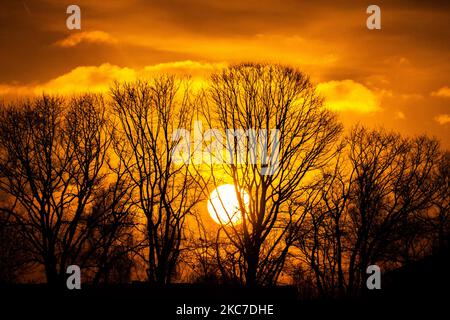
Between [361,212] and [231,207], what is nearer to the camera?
[231,207]

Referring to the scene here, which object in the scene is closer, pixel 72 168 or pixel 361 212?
pixel 72 168

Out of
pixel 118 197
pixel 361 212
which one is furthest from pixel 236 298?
pixel 361 212

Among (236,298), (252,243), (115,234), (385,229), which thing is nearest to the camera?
(236,298)

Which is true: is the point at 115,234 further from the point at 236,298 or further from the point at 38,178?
the point at 236,298

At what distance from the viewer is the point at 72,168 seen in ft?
109

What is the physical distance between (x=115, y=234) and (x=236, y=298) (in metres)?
16.1

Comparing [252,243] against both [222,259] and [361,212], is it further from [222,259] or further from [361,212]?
[361,212]
